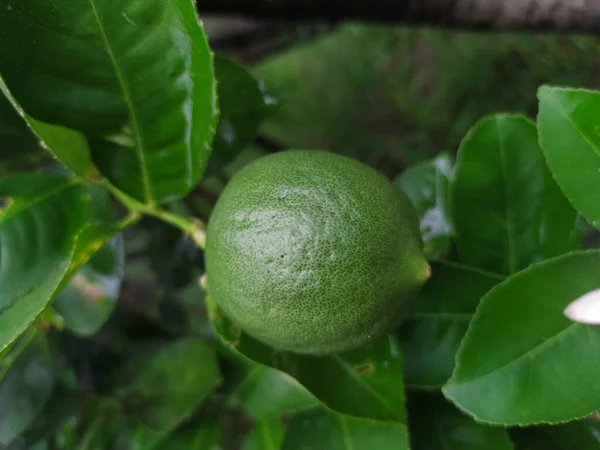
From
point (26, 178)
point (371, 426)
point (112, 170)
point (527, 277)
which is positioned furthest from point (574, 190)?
point (26, 178)

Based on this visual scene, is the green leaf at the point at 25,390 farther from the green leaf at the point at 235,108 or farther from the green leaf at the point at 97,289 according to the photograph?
the green leaf at the point at 235,108

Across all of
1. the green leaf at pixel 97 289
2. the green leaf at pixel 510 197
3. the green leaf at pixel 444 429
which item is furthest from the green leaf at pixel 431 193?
the green leaf at pixel 97 289

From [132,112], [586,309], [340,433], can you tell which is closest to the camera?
[586,309]

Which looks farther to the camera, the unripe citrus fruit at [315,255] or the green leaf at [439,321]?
the green leaf at [439,321]

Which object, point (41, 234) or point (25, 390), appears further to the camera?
point (25, 390)

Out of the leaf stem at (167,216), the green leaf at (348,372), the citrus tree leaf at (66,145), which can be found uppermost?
the citrus tree leaf at (66,145)

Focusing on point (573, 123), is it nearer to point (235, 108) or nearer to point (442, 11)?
point (235, 108)

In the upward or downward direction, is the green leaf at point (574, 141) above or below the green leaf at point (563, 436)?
above

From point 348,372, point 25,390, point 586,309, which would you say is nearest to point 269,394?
point 348,372

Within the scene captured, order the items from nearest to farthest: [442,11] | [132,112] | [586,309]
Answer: [586,309] → [132,112] → [442,11]
